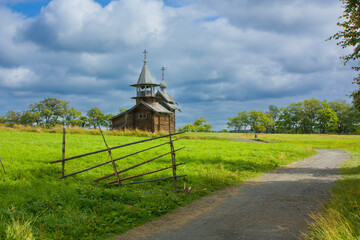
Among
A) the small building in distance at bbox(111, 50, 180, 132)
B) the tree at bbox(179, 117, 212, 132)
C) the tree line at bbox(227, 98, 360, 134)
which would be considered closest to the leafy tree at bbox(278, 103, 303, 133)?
the tree line at bbox(227, 98, 360, 134)

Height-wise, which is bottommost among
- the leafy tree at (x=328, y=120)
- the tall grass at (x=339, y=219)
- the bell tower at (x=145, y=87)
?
the tall grass at (x=339, y=219)

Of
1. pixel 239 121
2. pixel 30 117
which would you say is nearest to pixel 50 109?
pixel 30 117

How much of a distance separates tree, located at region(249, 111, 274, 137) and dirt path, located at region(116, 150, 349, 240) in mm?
103782

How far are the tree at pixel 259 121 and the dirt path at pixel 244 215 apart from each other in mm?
103782

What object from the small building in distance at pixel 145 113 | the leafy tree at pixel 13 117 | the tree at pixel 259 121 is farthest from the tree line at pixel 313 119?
the leafy tree at pixel 13 117

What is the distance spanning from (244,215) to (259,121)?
11261cm

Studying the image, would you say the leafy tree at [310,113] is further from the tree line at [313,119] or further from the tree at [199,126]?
the tree at [199,126]

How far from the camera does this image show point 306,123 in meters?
100

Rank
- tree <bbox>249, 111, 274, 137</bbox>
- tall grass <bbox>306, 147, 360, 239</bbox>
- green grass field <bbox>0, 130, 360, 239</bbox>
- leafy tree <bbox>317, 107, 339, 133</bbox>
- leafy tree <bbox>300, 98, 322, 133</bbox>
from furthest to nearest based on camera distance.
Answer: tree <bbox>249, 111, 274, 137</bbox>
leafy tree <bbox>300, 98, 322, 133</bbox>
leafy tree <bbox>317, 107, 339, 133</bbox>
green grass field <bbox>0, 130, 360, 239</bbox>
tall grass <bbox>306, 147, 360, 239</bbox>

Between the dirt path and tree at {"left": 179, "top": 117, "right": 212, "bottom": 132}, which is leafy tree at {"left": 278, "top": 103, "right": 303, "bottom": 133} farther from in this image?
the dirt path

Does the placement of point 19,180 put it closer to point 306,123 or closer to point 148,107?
point 148,107

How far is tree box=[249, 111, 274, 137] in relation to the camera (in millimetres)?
115875

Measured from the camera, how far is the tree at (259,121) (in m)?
116

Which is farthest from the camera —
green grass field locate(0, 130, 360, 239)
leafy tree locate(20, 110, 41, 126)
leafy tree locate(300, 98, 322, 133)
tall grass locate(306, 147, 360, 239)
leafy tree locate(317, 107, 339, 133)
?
leafy tree locate(300, 98, 322, 133)
